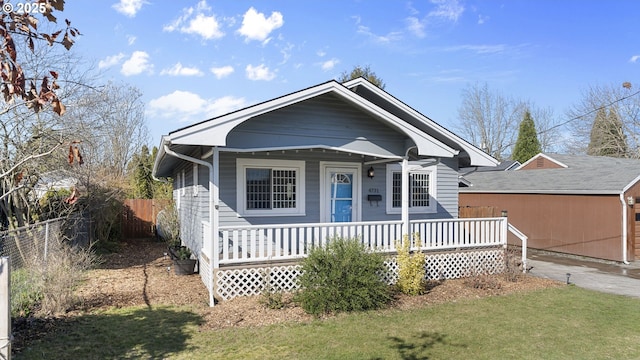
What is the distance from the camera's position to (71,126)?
9898mm

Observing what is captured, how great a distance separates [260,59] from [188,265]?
30.2 ft

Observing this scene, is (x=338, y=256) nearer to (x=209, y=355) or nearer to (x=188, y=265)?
(x=209, y=355)

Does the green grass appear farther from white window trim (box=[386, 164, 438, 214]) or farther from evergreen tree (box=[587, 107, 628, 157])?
evergreen tree (box=[587, 107, 628, 157])

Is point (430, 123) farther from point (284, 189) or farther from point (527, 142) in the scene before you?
point (527, 142)

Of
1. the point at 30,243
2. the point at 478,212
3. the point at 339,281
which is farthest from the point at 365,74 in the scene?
the point at 30,243

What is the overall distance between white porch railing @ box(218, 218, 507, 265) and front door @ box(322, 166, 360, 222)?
113 centimetres

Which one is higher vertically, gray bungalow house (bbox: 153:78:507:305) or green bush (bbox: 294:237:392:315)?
gray bungalow house (bbox: 153:78:507:305)

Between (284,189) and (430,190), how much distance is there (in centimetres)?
484

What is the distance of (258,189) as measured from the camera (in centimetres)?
930

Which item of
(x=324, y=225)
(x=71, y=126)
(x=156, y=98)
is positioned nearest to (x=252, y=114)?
(x=324, y=225)

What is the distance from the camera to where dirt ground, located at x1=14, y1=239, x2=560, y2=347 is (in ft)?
21.3

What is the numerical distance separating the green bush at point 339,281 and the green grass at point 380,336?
27 cm

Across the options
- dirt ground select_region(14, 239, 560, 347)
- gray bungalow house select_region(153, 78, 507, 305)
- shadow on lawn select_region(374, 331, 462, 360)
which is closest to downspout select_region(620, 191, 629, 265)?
dirt ground select_region(14, 239, 560, 347)

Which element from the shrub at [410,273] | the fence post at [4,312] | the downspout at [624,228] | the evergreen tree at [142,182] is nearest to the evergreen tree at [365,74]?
the evergreen tree at [142,182]
